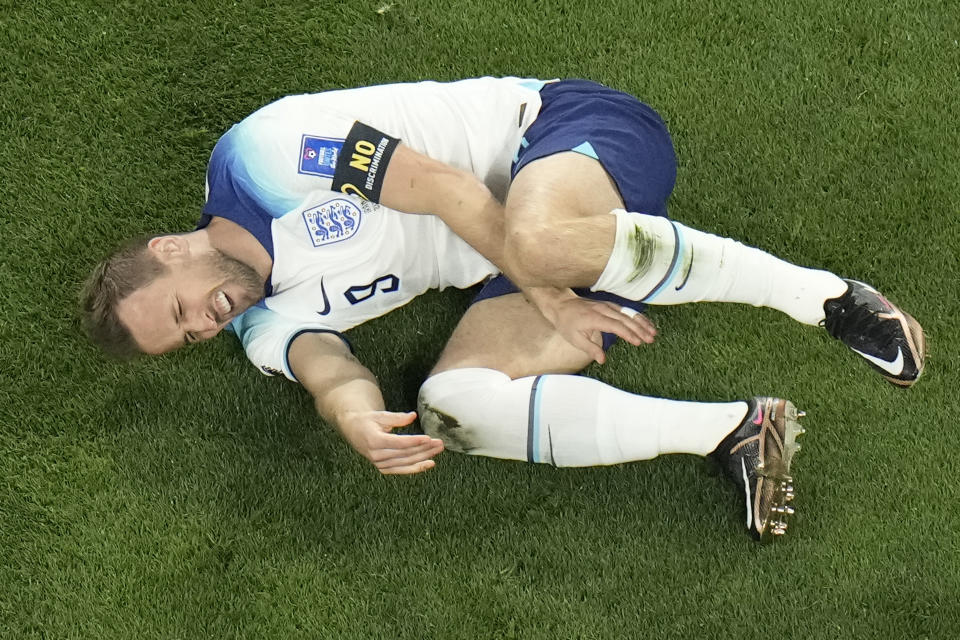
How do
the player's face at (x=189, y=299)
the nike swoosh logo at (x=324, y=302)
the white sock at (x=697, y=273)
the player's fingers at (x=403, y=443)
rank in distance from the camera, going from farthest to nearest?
the nike swoosh logo at (x=324, y=302), the player's face at (x=189, y=299), the player's fingers at (x=403, y=443), the white sock at (x=697, y=273)

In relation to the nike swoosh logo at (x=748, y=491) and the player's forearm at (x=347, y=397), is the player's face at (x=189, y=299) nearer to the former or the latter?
the player's forearm at (x=347, y=397)

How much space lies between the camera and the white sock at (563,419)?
7.63ft

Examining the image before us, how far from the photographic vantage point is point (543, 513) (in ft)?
8.39

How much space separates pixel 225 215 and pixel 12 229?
3.10 ft

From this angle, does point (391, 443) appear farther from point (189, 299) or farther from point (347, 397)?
point (189, 299)

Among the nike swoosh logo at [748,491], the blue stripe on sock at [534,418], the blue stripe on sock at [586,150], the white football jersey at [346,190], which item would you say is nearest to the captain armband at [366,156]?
the white football jersey at [346,190]

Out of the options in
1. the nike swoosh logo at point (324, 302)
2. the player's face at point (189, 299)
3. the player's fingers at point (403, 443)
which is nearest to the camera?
the player's fingers at point (403, 443)

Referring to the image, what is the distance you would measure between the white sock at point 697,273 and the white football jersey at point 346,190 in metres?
0.51

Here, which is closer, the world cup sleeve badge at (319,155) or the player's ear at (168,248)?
the world cup sleeve badge at (319,155)

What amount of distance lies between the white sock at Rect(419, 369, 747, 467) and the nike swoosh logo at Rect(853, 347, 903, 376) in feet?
1.13

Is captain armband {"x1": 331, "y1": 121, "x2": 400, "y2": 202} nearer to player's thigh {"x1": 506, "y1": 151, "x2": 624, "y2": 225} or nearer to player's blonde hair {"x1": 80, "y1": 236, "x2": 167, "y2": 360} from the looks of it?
player's thigh {"x1": 506, "y1": 151, "x2": 624, "y2": 225}

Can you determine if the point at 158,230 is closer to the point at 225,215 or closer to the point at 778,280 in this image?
the point at 225,215

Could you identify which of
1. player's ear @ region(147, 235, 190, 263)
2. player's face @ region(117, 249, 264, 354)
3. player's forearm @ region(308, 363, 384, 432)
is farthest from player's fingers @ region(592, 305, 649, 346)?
player's ear @ region(147, 235, 190, 263)

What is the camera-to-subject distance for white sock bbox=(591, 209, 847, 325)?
2.02 m
